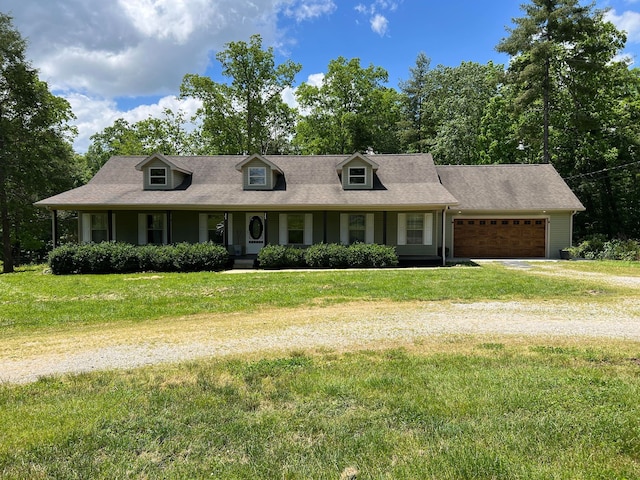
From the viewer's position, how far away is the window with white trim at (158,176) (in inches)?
757

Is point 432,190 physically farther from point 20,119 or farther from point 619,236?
point 20,119

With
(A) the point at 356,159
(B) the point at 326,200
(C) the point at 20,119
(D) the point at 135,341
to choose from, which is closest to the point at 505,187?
(A) the point at 356,159

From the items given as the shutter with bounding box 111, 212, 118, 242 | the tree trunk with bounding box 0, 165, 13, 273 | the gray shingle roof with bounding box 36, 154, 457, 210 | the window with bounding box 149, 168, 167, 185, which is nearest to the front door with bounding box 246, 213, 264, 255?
the gray shingle roof with bounding box 36, 154, 457, 210

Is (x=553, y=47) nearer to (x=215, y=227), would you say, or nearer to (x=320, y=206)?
(x=320, y=206)

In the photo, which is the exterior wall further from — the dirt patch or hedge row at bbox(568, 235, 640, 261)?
the dirt patch

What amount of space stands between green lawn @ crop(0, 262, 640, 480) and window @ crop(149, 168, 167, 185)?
15996 mm

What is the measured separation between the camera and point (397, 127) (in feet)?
132

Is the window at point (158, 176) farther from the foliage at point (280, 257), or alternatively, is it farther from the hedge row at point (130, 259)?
the foliage at point (280, 257)

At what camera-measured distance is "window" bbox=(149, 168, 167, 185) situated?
63.1 feet

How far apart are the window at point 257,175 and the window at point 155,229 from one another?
4524mm

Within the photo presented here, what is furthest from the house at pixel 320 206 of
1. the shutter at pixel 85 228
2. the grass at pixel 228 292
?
the grass at pixel 228 292

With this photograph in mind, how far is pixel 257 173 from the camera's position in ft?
63.8

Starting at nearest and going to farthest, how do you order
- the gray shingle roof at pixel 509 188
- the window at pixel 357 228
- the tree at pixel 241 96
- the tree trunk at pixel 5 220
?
the window at pixel 357 228, the gray shingle roof at pixel 509 188, the tree trunk at pixel 5 220, the tree at pixel 241 96

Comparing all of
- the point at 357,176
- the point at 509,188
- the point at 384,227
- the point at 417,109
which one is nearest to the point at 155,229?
the point at 357,176
